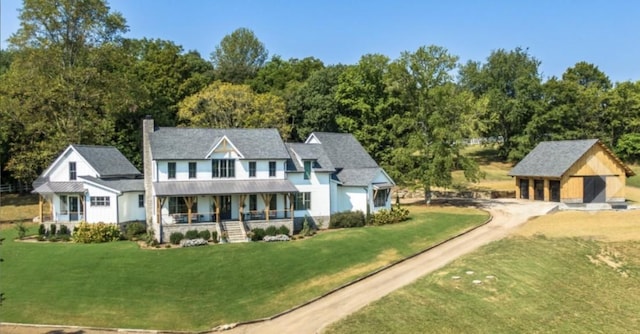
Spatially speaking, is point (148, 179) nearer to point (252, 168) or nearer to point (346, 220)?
point (252, 168)

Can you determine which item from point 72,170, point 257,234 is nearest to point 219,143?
point 257,234

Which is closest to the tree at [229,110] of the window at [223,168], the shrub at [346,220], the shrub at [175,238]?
the window at [223,168]

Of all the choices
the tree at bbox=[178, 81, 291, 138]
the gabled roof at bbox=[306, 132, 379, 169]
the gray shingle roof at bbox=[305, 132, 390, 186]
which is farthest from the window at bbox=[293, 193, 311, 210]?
the tree at bbox=[178, 81, 291, 138]

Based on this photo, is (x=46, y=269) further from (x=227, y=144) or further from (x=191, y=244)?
(x=227, y=144)

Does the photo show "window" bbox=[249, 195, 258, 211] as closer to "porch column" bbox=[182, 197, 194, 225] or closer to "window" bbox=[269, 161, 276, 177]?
"window" bbox=[269, 161, 276, 177]

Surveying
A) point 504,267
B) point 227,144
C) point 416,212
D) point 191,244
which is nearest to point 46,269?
point 191,244
